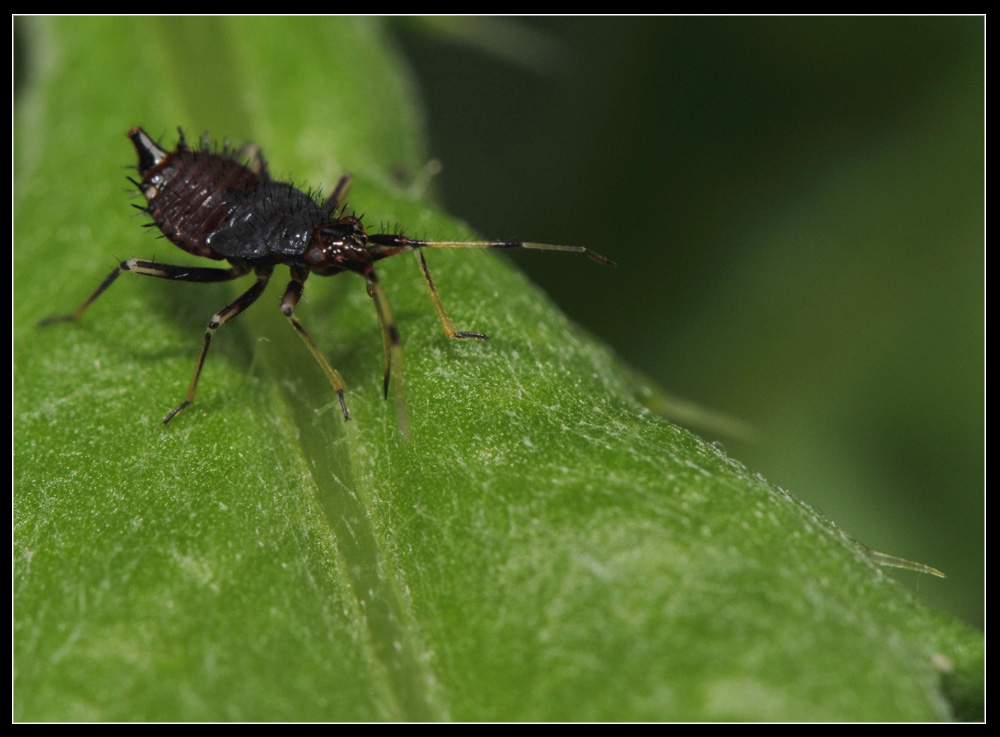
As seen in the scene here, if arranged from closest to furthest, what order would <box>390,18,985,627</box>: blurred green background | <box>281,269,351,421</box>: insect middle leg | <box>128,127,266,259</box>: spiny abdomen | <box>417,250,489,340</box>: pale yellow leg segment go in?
<box>417,250,489,340</box>: pale yellow leg segment
<box>281,269,351,421</box>: insect middle leg
<box>128,127,266,259</box>: spiny abdomen
<box>390,18,985,627</box>: blurred green background

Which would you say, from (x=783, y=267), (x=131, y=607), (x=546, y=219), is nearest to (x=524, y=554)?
(x=131, y=607)

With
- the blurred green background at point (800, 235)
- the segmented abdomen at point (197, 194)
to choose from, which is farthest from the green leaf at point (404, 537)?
the blurred green background at point (800, 235)

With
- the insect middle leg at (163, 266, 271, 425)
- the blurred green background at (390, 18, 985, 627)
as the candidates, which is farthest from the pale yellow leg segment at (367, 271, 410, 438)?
the blurred green background at (390, 18, 985, 627)

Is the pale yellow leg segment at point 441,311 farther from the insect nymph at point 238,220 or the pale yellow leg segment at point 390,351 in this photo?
the insect nymph at point 238,220

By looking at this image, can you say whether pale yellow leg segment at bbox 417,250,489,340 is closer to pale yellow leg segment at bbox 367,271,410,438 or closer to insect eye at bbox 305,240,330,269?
pale yellow leg segment at bbox 367,271,410,438

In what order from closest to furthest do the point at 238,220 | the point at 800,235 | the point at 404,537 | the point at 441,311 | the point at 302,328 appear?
the point at 404,537 → the point at 441,311 → the point at 302,328 → the point at 238,220 → the point at 800,235

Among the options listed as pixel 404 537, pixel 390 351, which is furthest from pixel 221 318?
pixel 404 537

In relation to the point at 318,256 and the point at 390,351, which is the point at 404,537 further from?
the point at 318,256
